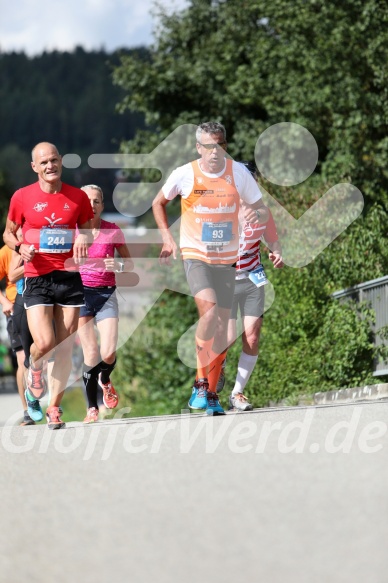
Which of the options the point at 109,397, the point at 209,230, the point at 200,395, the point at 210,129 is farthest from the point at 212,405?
the point at 210,129

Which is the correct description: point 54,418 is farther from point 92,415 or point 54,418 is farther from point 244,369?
point 244,369

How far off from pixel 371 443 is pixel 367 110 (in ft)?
47.1

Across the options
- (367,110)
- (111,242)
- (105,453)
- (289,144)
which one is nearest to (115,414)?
(289,144)

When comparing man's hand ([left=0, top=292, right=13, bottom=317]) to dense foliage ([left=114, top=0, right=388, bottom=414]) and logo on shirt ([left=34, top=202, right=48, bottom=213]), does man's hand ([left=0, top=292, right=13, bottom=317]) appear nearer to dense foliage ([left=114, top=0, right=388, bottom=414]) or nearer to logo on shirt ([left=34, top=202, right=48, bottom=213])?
logo on shirt ([left=34, top=202, right=48, bottom=213])

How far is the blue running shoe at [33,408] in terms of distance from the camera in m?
11.1

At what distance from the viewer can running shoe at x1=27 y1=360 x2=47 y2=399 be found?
36.1 ft

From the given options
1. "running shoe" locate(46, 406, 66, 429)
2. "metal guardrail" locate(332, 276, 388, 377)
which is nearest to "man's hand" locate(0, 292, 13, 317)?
"running shoe" locate(46, 406, 66, 429)

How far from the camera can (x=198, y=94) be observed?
1164 inches

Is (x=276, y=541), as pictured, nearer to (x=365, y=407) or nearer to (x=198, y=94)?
(x=365, y=407)

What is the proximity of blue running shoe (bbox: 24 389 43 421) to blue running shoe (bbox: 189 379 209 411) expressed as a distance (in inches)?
55.4

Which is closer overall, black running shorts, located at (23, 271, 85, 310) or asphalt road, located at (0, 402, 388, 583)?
asphalt road, located at (0, 402, 388, 583)

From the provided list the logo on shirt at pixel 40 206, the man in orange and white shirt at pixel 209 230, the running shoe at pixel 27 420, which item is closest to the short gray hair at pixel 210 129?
the man in orange and white shirt at pixel 209 230

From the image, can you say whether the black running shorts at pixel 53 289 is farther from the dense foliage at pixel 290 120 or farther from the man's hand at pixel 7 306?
the dense foliage at pixel 290 120

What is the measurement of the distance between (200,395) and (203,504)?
4.54 m
